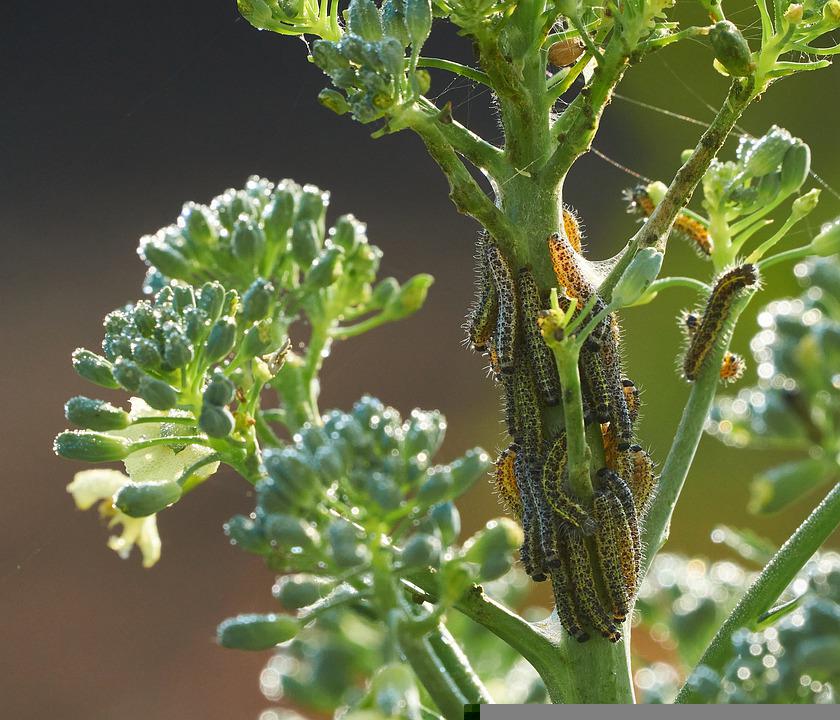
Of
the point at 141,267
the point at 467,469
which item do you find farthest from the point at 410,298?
the point at 141,267

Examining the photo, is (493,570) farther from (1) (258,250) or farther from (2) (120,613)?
(2) (120,613)

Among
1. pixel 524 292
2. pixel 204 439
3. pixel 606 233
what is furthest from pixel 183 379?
pixel 606 233

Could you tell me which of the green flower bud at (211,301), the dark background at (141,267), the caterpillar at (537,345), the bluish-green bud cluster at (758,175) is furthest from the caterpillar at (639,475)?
the dark background at (141,267)

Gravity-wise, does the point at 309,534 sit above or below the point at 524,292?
below

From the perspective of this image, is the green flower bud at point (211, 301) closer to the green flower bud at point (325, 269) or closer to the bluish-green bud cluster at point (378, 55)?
the green flower bud at point (325, 269)

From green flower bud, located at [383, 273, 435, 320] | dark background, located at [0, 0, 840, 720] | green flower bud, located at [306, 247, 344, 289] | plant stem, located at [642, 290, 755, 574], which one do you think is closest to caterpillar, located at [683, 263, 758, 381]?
plant stem, located at [642, 290, 755, 574]

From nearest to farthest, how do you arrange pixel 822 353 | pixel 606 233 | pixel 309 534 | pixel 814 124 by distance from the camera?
pixel 309 534 < pixel 822 353 < pixel 814 124 < pixel 606 233

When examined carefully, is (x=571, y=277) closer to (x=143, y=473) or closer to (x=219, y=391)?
(x=219, y=391)

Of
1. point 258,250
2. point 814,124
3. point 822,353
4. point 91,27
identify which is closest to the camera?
point 258,250
